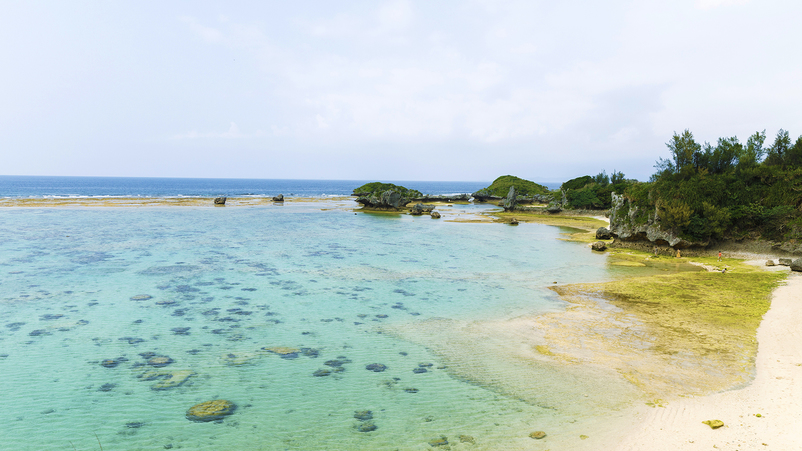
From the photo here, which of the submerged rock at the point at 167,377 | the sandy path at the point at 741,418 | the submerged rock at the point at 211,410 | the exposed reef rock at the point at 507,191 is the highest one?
the exposed reef rock at the point at 507,191

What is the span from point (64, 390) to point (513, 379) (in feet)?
45.7

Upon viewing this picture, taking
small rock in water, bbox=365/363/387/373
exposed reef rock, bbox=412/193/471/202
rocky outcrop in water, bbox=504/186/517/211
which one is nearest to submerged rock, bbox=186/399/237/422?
small rock in water, bbox=365/363/387/373

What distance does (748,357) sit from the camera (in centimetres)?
1341

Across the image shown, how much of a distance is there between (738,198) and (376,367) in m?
39.9

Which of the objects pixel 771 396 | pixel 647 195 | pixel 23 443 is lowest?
pixel 23 443

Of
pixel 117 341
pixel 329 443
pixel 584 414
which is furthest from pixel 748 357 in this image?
pixel 117 341

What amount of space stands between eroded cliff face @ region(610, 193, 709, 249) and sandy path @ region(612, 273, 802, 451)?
2594cm

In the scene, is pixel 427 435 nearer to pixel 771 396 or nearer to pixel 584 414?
pixel 584 414

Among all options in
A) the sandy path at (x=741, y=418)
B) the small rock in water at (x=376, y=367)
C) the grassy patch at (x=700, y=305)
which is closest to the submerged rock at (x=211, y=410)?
the small rock in water at (x=376, y=367)

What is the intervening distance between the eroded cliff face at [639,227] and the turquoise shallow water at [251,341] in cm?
728

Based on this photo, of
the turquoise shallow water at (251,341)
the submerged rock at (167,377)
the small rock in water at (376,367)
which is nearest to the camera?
the turquoise shallow water at (251,341)

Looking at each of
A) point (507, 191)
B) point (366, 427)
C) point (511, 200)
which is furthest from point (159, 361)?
point (507, 191)

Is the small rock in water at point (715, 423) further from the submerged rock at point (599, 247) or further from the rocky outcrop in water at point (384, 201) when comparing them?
the rocky outcrop in water at point (384, 201)

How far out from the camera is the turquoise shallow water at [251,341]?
955cm
